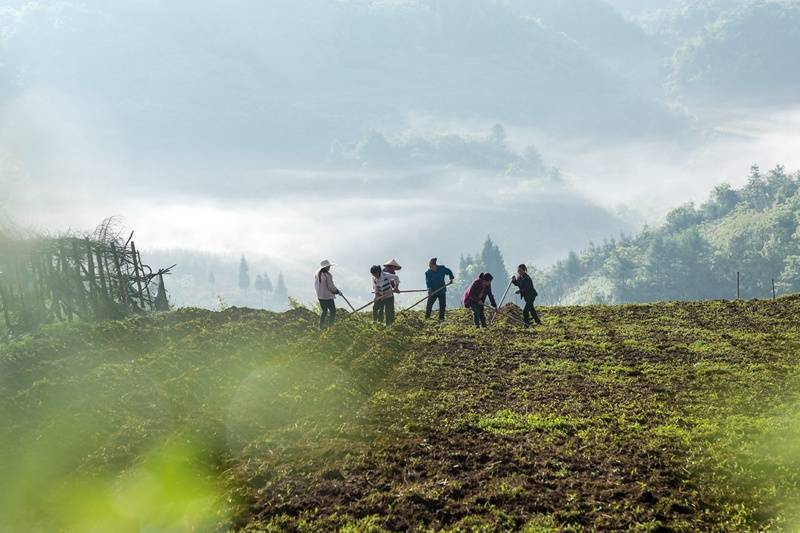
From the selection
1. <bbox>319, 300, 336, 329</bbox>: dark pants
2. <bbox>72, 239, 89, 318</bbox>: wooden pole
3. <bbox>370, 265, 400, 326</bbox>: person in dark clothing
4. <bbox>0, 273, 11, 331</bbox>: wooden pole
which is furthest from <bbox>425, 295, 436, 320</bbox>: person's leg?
<bbox>0, 273, 11, 331</bbox>: wooden pole

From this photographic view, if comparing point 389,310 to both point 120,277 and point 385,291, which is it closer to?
point 385,291

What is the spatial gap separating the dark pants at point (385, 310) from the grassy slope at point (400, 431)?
364 cm

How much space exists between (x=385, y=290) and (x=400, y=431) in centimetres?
1348

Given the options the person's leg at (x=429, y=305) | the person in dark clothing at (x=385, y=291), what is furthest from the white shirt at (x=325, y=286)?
the person's leg at (x=429, y=305)

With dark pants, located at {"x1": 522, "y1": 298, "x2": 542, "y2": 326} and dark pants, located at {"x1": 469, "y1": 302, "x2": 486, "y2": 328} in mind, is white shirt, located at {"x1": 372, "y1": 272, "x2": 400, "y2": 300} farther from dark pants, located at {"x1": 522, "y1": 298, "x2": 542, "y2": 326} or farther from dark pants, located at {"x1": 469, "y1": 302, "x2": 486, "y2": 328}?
dark pants, located at {"x1": 522, "y1": 298, "x2": 542, "y2": 326}

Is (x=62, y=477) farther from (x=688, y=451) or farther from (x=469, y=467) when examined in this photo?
(x=688, y=451)

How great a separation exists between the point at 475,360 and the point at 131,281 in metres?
19.0

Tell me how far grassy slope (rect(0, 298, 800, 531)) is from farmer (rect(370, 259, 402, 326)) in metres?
3.49

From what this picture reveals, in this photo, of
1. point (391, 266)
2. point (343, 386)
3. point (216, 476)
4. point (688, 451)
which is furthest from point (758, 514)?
point (391, 266)

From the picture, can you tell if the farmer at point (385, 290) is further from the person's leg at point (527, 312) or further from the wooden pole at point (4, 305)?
the wooden pole at point (4, 305)

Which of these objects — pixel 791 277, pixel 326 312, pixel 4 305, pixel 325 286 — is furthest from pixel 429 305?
pixel 791 277

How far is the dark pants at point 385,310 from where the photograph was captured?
89.6ft

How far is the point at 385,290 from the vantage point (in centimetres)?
2694

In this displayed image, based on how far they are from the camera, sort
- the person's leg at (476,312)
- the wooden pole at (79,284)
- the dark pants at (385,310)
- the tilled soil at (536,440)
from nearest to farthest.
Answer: the tilled soil at (536,440) → the person's leg at (476,312) → the dark pants at (385,310) → the wooden pole at (79,284)
